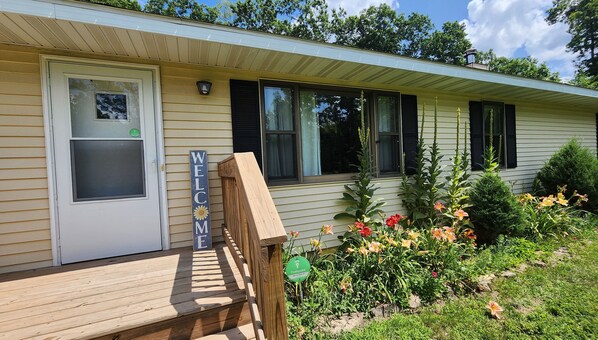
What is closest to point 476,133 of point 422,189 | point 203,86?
point 422,189

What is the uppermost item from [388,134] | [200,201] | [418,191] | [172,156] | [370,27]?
[370,27]

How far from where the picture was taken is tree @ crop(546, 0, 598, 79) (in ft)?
59.2

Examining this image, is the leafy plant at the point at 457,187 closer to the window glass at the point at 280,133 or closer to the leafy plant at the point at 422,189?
the leafy plant at the point at 422,189

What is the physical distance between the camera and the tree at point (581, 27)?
18031 millimetres

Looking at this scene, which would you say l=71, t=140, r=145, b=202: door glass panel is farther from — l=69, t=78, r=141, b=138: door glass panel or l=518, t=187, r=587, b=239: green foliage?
l=518, t=187, r=587, b=239: green foliage

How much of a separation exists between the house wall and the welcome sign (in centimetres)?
17

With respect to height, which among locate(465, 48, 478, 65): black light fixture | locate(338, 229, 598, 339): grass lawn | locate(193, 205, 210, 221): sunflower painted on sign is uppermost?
locate(465, 48, 478, 65): black light fixture

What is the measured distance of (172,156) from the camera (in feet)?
9.54

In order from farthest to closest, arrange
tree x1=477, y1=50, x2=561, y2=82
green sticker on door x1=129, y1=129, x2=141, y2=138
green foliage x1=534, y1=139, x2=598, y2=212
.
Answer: tree x1=477, y1=50, x2=561, y2=82
green foliage x1=534, y1=139, x2=598, y2=212
green sticker on door x1=129, y1=129, x2=141, y2=138

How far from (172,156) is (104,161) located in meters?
0.64

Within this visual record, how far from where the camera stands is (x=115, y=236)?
270cm

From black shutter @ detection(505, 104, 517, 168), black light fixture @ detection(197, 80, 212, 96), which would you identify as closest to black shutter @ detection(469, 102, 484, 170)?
black shutter @ detection(505, 104, 517, 168)

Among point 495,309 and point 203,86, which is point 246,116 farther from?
point 495,309

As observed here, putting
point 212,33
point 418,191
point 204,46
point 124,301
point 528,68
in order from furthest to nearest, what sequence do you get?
1. point 528,68
2. point 418,191
3. point 204,46
4. point 212,33
5. point 124,301
